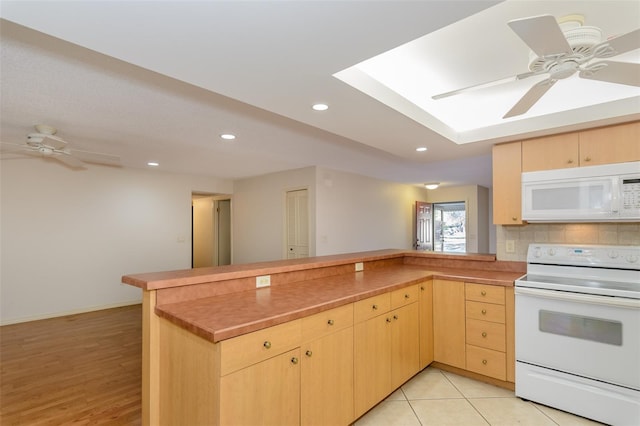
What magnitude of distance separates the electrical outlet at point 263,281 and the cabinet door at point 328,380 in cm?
66

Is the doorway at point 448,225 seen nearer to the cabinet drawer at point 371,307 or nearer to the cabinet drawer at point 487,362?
the cabinet drawer at point 487,362

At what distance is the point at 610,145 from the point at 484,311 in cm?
163

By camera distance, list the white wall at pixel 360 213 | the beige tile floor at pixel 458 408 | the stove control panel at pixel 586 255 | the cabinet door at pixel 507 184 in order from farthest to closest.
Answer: the white wall at pixel 360 213
the cabinet door at pixel 507 184
the stove control panel at pixel 586 255
the beige tile floor at pixel 458 408

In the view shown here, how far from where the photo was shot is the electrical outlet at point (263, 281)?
2.27m

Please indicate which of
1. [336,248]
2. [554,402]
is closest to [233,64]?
[554,402]

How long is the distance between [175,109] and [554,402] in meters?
3.69

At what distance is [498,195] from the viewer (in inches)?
120

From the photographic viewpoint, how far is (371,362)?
2180 mm

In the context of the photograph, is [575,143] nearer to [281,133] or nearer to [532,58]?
[532,58]

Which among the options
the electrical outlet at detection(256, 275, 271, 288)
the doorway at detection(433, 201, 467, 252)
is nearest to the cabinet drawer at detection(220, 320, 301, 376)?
the electrical outlet at detection(256, 275, 271, 288)

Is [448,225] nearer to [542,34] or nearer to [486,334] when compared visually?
[486,334]

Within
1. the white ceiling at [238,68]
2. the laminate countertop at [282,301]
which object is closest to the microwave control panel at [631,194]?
the white ceiling at [238,68]

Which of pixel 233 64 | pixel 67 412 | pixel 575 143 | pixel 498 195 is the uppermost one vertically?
pixel 233 64

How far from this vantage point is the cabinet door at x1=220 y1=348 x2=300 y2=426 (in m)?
1.40
